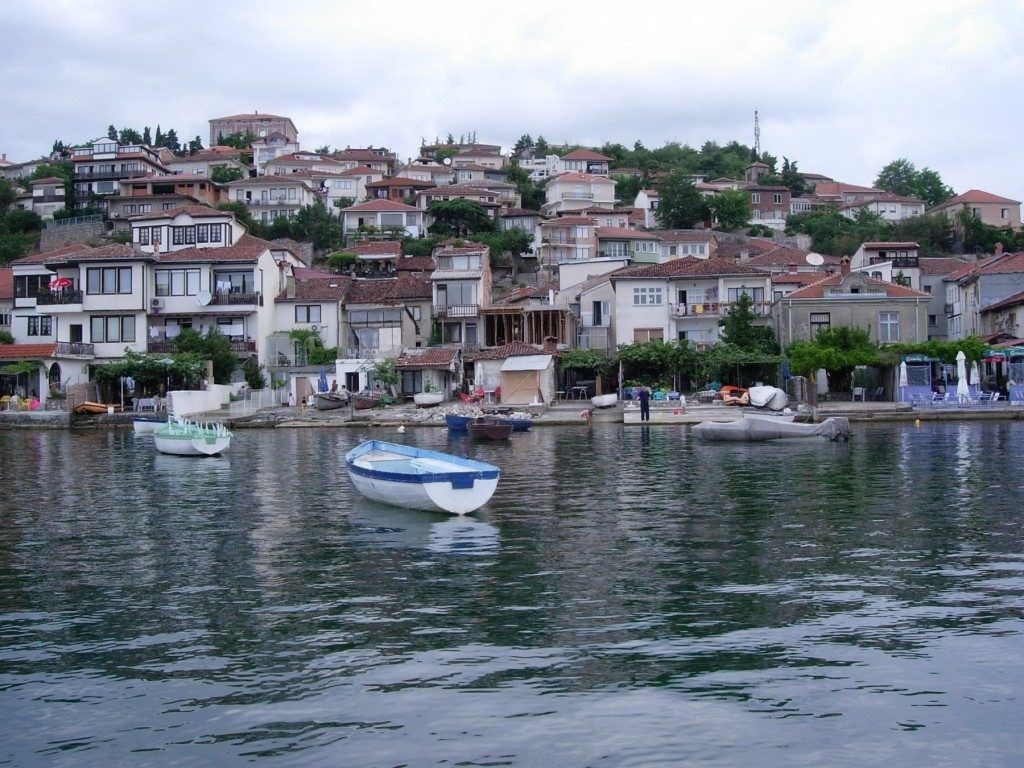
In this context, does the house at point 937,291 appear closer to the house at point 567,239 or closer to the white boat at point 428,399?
the house at point 567,239

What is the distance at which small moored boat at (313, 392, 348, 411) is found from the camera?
56.4 metres

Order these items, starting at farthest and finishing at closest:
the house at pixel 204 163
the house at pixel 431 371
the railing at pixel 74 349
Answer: the house at pixel 204 163 → the house at pixel 431 371 → the railing at pixel 74 349

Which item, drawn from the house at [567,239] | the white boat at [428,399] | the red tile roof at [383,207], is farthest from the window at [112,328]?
the house at [567,239]

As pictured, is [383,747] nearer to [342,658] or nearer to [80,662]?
[342,658]

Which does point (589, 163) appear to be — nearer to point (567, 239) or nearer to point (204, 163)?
A: point (567, 239)

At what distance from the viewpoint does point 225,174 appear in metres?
112

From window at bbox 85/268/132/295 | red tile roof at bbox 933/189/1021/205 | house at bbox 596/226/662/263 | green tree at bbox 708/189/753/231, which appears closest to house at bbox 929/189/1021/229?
red tile roof at bbox 933/189/1021/205

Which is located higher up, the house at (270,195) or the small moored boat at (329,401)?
the house at (270,195)

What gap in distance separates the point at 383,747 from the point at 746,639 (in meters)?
Answer: 4.86

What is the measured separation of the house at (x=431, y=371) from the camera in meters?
59.5

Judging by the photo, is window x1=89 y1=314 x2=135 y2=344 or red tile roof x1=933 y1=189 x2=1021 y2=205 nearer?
window x1=89 y1=314 x2=135 y2=344

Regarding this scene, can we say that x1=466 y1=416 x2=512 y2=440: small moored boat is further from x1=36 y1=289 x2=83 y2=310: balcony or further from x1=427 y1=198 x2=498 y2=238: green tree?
x1=427 y1=198 x2=498 y2=238: green tree

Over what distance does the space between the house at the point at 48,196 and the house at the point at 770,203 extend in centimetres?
7494

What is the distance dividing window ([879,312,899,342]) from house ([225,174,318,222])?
6129 centimetres
